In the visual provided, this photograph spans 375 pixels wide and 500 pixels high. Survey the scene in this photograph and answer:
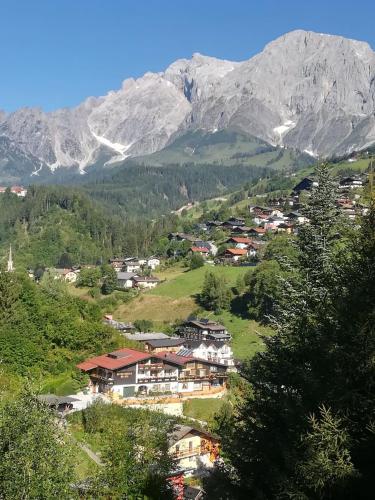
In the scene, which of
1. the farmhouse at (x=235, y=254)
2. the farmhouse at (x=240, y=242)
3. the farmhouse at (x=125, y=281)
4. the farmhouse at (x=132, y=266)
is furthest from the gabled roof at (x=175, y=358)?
the farmhouse at (x=132, y=266)

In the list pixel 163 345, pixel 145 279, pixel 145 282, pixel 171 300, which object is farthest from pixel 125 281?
pixel 163 345

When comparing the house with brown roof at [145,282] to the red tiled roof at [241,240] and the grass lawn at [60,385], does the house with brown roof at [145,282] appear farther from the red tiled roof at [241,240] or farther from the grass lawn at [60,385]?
the grass lawn at [60,385]

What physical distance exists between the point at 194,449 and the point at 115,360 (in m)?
13.8

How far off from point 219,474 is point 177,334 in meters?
56.4

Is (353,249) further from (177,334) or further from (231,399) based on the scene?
(177,334)

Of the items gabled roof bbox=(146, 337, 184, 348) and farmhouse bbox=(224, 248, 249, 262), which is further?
farmhouse bbox=(224, 248, 249, 262)

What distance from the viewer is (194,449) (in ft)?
117

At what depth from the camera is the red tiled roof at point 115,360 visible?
151ft

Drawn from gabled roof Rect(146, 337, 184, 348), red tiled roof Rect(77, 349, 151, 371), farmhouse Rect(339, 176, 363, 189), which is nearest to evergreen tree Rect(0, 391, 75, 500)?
red tiled roof Rect(77, 349, 151, 371)

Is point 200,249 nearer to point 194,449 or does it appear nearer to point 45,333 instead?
point 45,333

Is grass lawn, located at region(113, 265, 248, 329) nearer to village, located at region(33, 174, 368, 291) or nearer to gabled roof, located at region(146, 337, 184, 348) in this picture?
village, located at region(33, 174, 368, 291)

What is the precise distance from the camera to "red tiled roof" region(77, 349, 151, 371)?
4597 cm

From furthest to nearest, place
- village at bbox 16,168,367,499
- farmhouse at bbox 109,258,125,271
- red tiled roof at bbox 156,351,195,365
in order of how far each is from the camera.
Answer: farmhouse at bbox 109,258,125,271 → red tiled roof at bbox 156,351,195,365 → village at bbox 16,168,367,499

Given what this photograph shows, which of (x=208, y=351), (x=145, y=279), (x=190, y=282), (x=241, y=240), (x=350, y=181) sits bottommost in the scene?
(x=208, y=351)
